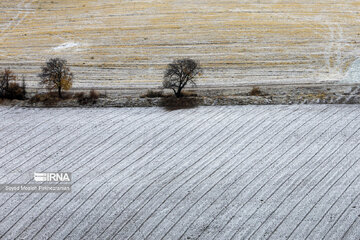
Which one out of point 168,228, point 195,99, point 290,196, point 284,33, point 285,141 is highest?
point 284,33

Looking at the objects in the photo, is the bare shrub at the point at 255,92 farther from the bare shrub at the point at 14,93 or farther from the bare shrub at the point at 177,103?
the bare shrub at the point at 14,93

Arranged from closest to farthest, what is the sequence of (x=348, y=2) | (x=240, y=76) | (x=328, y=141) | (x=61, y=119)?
(x=328, y=141) < (x=61, y=119) < (x=240, y=76) < (x=348, y=2)

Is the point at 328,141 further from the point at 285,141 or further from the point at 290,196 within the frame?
the point at 290,196

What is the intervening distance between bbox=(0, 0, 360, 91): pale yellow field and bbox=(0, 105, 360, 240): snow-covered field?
29.7 ft

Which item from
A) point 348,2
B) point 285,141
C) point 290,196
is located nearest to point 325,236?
point 290,196

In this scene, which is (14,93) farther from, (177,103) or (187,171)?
(187,171)

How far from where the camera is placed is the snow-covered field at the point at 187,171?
92.1 feet

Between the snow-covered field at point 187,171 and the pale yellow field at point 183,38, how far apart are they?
904 centimetres

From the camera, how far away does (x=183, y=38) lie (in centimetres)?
5606

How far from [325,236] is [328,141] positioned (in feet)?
35.3

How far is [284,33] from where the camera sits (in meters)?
56.2

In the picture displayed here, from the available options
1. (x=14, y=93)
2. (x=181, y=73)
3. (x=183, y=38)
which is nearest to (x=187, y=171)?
(x=181, y=73)

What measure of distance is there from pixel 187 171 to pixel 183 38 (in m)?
28.3

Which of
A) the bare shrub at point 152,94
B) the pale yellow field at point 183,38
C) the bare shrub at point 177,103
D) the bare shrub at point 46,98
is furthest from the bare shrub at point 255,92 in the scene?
the bare shrub at point 46,98
